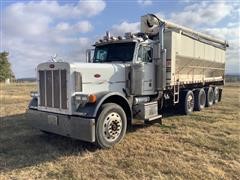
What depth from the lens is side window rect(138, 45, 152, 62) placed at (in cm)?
767

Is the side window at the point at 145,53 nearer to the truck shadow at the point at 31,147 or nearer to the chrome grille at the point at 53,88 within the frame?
the truck shadow at the point at 31,147

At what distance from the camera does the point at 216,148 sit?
19.8ft

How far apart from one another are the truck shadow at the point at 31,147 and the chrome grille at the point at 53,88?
39.7 inches

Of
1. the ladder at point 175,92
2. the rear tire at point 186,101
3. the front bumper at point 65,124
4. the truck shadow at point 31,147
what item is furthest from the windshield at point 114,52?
the rear tire at point 186,101

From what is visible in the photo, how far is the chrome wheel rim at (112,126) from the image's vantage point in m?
6.05

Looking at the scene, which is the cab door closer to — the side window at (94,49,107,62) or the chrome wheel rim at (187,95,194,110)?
the side window at (94,49,107,62)

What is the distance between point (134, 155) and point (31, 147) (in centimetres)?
254

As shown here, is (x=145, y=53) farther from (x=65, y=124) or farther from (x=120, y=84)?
(x=65, y=124)

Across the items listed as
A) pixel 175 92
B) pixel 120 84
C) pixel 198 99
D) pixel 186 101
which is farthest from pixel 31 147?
pixel 198 99

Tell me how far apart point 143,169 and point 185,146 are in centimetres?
177

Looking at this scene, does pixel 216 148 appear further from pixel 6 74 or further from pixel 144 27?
pixel 6 74

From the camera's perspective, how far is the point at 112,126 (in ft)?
20.4

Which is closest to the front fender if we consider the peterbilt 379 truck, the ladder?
the peterbilt 379 truck

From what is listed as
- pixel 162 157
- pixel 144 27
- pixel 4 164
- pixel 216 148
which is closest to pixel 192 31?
pixel 144 27
